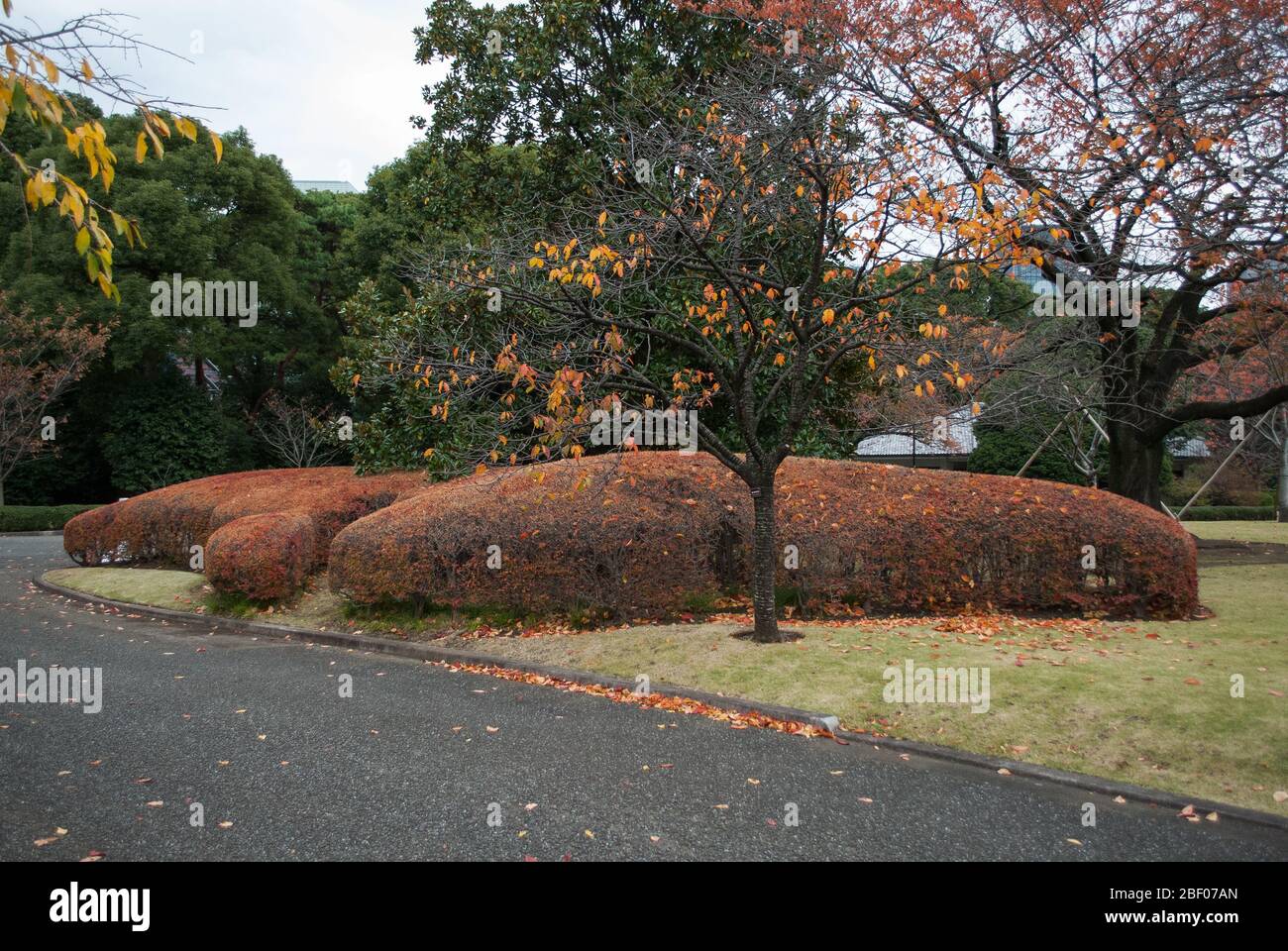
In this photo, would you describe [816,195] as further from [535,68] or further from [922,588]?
[535,68]

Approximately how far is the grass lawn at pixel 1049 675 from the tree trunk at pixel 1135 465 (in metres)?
3.28

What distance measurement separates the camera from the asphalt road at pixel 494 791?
4172 millimetres

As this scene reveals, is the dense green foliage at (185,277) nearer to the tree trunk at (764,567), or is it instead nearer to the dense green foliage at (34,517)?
the dense green foliage at (34,517)

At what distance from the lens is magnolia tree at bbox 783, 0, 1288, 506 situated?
931 cm

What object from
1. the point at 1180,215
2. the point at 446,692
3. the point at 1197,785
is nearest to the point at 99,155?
the point at 446,692

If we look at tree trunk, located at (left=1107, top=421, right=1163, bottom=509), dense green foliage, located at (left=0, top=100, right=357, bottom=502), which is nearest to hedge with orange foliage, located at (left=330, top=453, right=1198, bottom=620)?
tree trunk, located at (left=1107, top=421, right=1163, bottom=509)

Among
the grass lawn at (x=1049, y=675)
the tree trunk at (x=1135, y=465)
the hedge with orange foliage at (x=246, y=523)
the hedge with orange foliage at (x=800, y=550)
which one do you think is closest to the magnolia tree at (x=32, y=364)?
the hedge with orange foliage at (x=246, y=523)

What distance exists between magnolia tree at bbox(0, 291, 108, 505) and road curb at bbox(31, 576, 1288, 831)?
15.8 m

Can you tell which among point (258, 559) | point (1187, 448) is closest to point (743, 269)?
point (258, 559)

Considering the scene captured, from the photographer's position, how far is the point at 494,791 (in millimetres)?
4867

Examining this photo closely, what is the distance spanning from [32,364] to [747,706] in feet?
90.2

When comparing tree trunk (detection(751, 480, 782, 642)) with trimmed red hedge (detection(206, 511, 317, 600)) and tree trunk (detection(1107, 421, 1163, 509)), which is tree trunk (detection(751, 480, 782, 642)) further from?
tree trunk (detection(1107, 421, 1163, 509))

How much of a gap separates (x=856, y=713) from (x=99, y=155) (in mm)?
5765

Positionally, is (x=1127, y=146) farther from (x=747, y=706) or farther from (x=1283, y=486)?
(x=1283, y=486)
